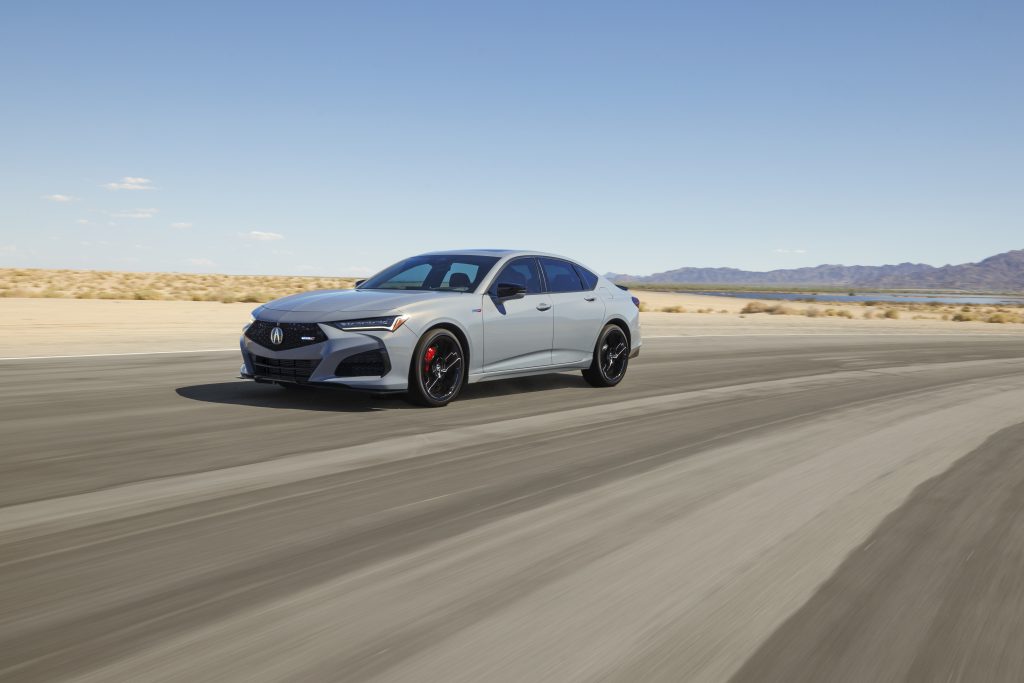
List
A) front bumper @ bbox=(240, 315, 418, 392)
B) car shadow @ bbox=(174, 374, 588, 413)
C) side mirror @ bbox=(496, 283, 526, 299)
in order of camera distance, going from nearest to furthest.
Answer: front bumper @ bbox=(240, 315, 418, 392), car shadow @ bbox=(174, 374, 588, 413), side mirror @ bbox=(496, 283, 526, 299)

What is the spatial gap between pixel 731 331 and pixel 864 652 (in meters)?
23.7

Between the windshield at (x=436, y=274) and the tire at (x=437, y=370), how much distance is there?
0.75 meters

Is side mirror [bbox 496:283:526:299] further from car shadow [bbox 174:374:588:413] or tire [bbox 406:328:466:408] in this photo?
car shadow [bbox 174:374:588:413]

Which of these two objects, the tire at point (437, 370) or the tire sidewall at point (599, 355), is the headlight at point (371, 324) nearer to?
the tire at point (437, 370)

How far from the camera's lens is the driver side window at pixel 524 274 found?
32.7 ft

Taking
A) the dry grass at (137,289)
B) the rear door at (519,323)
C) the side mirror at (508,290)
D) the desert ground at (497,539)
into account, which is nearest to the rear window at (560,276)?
the rear door at (519,323)

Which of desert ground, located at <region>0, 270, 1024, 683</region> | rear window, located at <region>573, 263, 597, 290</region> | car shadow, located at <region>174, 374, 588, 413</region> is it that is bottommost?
desert ground, located at <region>0, 270, 1024, 683</region>

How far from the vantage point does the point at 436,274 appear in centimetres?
995

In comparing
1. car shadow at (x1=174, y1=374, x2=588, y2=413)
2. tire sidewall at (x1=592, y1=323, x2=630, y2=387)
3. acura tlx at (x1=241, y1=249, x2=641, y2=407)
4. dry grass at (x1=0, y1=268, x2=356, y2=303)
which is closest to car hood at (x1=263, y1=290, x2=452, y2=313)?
acura tlx at (x1=241, y1=249, x2=641, y2=407)

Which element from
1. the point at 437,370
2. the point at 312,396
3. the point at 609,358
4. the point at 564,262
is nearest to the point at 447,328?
the point at 437,370

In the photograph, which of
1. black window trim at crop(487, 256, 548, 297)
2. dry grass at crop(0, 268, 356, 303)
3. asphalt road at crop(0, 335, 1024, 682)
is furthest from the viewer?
dry grass at crop(0, 268, 356, 303)

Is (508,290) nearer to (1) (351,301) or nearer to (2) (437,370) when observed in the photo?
(2) (437,370)

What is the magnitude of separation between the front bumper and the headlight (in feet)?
0.13

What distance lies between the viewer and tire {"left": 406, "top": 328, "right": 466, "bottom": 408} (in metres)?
8.66
